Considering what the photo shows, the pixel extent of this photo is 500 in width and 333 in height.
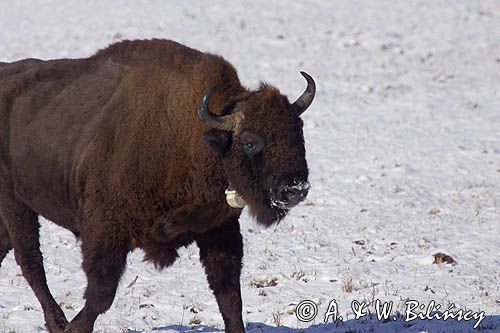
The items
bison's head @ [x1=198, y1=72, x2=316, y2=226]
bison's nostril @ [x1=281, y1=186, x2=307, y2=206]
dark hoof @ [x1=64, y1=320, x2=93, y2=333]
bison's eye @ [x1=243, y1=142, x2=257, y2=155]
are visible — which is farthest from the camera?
dark hoof @ [x1=64, y1=320, x2=93, y2=333]

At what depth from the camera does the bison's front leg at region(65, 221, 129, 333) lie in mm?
6910

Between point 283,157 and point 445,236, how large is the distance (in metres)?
5.07

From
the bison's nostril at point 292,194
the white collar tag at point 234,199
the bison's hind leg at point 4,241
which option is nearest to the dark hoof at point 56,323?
the bison's hind leg at point 4,241

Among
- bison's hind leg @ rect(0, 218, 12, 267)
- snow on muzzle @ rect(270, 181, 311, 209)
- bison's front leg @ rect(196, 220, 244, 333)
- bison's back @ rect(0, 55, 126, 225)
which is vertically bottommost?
bison's hind leg @ rect(0, 218, 12, 267)

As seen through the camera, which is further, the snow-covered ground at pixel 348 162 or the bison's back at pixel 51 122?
the snow-covered ground at pixel 348 162

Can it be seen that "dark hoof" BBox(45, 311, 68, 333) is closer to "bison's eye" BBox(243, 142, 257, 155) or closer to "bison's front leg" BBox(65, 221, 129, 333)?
"bison's front leg" BBox(65, 221, 129, 333)

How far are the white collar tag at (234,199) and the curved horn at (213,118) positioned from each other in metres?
0.47

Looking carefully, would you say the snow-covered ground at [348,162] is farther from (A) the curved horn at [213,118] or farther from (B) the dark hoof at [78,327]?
(A) the curved horn at [213,118]

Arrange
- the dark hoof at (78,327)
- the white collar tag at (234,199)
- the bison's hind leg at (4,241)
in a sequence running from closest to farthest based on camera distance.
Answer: the white collar tag at (234,199) < the dark hoof at (78,327) < the bison's hind leg at (4,241)

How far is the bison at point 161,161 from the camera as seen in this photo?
6.57 m

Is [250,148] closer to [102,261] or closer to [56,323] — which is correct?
[102,261]

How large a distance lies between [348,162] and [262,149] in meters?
8.54

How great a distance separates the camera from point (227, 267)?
731 centimetres

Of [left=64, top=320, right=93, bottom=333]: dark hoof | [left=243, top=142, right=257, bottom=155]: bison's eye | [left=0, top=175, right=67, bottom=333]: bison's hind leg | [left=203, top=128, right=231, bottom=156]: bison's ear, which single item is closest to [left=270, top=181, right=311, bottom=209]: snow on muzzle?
[left=243, top=142, right=257, bottom=155]: bison's eye
